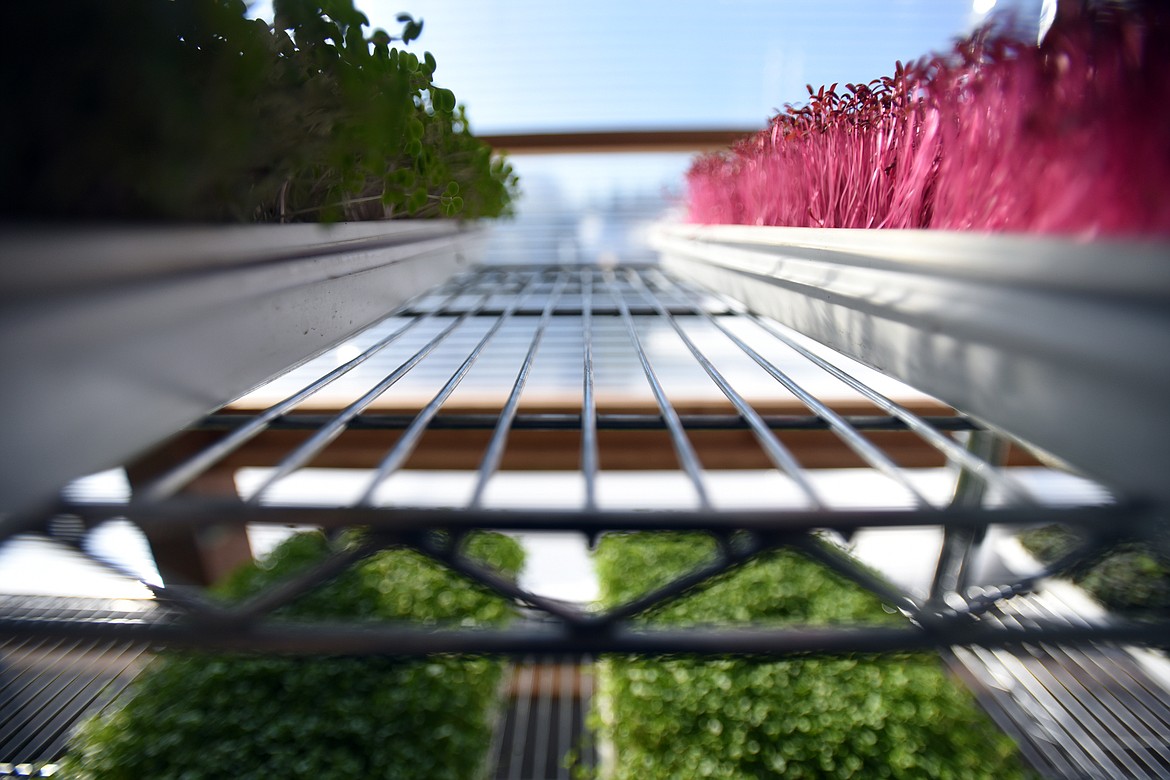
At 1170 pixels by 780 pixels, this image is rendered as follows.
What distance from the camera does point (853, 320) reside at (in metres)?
0.65

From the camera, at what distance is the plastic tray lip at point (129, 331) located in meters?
0.33

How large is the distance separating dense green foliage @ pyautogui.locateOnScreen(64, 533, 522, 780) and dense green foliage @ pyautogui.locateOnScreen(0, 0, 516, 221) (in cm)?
75

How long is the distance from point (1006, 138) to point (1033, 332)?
25 centimetres

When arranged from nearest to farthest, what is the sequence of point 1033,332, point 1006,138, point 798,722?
point 1033,332 < point 1006,138 < point 798,722

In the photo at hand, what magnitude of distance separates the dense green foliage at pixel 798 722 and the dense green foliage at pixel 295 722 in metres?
0.39

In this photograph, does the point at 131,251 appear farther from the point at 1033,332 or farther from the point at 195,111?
the point at 1033,332

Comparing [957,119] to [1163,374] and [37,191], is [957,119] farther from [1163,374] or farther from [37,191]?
[37,191]

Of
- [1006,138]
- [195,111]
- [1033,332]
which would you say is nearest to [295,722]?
[195,111]

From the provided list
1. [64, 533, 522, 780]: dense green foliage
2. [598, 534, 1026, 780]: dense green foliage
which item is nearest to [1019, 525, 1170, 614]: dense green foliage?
[598, 534, 1026, 780]: dense green foliage

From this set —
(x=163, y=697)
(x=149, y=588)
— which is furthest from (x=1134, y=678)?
(x=163, y=697)

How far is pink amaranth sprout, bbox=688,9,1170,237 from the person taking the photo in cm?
38

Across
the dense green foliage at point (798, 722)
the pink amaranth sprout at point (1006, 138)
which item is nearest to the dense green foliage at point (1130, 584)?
the dense green foliage at point (798, 722)

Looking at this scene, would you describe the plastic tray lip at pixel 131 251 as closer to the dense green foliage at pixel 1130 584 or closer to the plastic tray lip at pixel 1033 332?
the plastic tray lip at pixel 1033 332

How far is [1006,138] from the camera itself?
490mm
